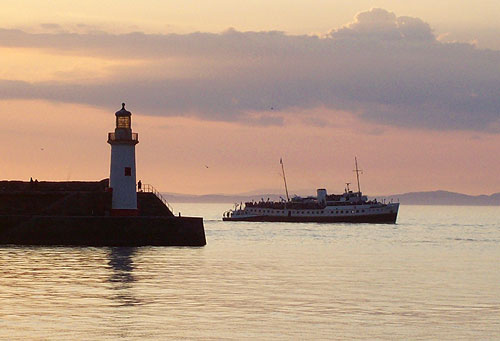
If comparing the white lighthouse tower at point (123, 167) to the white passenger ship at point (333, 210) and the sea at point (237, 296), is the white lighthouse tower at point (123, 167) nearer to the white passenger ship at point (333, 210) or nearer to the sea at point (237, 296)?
the sea at point (237, 296)

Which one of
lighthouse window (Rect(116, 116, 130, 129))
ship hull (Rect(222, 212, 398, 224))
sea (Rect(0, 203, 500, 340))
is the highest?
lighthouse window (Rect(116, 116, 130, 129))

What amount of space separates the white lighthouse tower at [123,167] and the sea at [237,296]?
4901 millimetres

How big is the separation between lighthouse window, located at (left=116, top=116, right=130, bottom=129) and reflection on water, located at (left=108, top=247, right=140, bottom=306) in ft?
31.1

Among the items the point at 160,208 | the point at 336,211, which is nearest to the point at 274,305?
the point at 160,208

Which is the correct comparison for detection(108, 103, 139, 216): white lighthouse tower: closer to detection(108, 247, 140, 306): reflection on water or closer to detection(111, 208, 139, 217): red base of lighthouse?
detection(111, 208, 139, 217): red base of lighthouse

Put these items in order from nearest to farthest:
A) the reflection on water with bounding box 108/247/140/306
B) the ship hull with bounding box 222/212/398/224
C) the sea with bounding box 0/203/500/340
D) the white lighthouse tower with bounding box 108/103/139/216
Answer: the sea with bounding box 0/203/500/340
the reflection on water with bounding box 108/247/140/306
the white lighthouse tower with bounding box 108/103/139/216
the ship hull with bounding box 222/212/398/224

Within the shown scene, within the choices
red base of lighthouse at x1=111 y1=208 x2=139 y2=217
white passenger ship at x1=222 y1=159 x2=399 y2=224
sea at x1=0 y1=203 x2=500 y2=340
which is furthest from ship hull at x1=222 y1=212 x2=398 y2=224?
red base of lighthouse at x1=111 y1=208 x2=139 y2=217

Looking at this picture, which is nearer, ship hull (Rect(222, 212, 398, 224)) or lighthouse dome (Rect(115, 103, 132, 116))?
lighthouse dome (Rect(115, 103, 132, 116))

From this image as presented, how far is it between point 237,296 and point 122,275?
11.1 meters

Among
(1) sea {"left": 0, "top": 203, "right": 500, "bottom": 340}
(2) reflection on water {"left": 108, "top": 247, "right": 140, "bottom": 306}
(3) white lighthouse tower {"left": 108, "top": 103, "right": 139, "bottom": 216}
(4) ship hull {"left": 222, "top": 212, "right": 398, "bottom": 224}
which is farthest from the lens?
(4) ship hull {"left": 222, "top": 212, "right": 398, "bottom": 224}

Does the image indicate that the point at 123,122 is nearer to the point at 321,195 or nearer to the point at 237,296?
the point at 237,296

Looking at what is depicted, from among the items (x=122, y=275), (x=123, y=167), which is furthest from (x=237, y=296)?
(x=123, y=167)

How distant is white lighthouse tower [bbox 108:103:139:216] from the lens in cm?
7562

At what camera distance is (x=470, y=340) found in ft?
106
